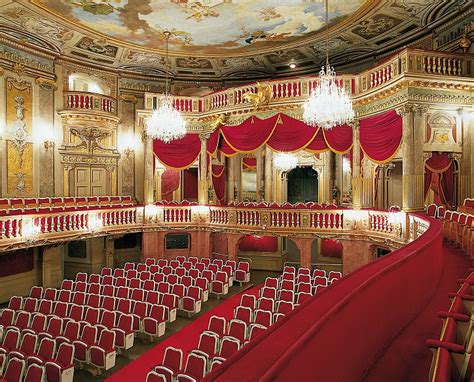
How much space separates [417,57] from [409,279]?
7.96m

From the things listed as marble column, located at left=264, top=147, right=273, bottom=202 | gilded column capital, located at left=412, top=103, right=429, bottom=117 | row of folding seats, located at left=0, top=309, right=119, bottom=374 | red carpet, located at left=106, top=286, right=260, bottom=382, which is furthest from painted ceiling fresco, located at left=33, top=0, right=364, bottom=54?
red carpet, located at left=106, top=286, right=260, bottom=382

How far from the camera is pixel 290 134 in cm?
1251

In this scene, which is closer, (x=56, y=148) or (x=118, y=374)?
(x=118, y=374)

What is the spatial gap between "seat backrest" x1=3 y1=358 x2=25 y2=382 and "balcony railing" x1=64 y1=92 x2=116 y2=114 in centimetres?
1027

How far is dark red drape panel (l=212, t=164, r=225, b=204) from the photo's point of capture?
53.4ft

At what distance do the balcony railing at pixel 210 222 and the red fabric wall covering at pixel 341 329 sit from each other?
5004mm

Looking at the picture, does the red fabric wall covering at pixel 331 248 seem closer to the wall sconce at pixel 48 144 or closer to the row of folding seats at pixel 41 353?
the row of folding seats at pixel 41 353

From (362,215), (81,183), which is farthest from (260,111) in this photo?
(81,183)

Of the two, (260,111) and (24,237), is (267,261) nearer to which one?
(260,111)

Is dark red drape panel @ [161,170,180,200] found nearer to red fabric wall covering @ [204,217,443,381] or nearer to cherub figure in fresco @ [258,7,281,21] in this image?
cherub figure in fresco @ [258,7,281,21]

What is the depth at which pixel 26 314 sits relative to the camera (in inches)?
339

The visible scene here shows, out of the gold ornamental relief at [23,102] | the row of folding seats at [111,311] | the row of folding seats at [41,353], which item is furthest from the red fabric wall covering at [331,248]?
the gold ornamental relief at [23,102]

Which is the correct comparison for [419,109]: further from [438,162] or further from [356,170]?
[356,170]

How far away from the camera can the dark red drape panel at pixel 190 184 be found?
18.1m
